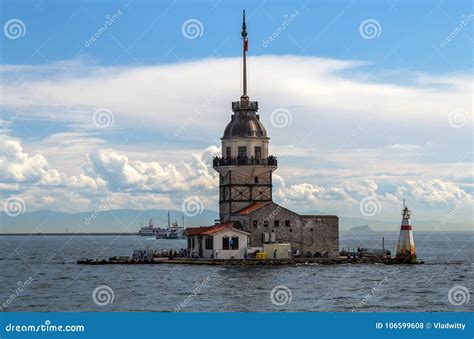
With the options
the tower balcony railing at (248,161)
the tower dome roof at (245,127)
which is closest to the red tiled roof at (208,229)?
the tower balcony railing at (248,161)

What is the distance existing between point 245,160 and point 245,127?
3536mm

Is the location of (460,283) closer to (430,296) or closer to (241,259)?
(430,296)

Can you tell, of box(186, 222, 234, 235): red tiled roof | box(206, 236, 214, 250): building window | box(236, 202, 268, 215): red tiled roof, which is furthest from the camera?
box(236, 202, 268, 215): red tiled roof

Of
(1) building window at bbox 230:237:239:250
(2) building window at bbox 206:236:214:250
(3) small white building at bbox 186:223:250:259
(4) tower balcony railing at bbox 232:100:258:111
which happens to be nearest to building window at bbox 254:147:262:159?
(4) tower balcony railing at bbox 232:100:258:111

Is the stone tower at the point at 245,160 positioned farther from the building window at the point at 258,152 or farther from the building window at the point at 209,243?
the building window at the point at 209,243

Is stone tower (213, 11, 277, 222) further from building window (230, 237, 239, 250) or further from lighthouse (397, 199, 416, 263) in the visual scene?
lighthouse (397, 199, 416, 263)

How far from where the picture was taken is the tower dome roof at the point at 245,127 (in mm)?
97812

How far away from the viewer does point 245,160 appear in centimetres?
9719

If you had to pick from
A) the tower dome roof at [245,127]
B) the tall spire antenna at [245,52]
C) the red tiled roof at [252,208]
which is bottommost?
the red tiled roof at [252,208]

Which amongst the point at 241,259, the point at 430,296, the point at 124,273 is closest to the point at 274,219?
the point at 241,259

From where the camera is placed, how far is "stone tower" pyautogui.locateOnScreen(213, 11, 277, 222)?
97375mm

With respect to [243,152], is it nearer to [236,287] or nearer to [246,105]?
[246,105]

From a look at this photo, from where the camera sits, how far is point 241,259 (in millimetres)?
91000

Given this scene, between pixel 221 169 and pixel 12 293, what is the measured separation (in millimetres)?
32719
